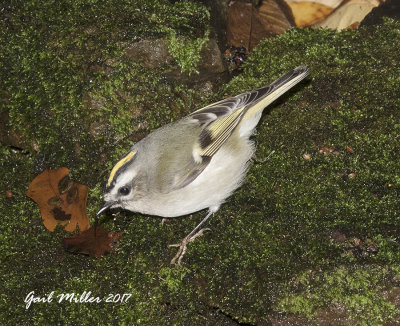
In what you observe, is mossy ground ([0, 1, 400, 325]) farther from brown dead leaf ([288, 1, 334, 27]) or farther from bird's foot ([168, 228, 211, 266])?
brown dead leaf ([288, 1, 334, 27])

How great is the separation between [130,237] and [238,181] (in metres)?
0.85

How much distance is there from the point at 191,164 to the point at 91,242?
2.92 ft

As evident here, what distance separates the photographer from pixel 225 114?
3586 millimetres

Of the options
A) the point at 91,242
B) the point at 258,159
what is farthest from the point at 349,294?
the point at 91,242

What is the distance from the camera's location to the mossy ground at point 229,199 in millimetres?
3145

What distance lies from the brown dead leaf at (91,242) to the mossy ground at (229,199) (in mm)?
68

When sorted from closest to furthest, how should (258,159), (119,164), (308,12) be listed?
(119,164) → (258,159) → (308,12)

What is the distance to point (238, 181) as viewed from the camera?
11.7 ft

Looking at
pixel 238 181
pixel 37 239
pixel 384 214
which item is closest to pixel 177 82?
pixel 238 181

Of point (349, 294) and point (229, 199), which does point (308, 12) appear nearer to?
point (229, 199)

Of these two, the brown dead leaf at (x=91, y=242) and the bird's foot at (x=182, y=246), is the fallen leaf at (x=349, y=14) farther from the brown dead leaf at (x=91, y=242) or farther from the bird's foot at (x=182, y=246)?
the brown dead leaf at (x=91, y=242)

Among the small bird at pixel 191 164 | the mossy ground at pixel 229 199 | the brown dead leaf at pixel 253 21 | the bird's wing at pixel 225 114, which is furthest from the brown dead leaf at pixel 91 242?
the brown dead leaf at pixel 253 21

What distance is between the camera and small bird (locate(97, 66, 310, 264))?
3.31 metres

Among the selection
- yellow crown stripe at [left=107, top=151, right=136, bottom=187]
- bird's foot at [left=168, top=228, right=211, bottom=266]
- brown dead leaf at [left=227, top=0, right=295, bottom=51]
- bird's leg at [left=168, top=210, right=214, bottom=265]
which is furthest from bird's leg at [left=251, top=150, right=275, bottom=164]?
brown dead leaf at [left=227, top=0, right=295, bottom=51]
